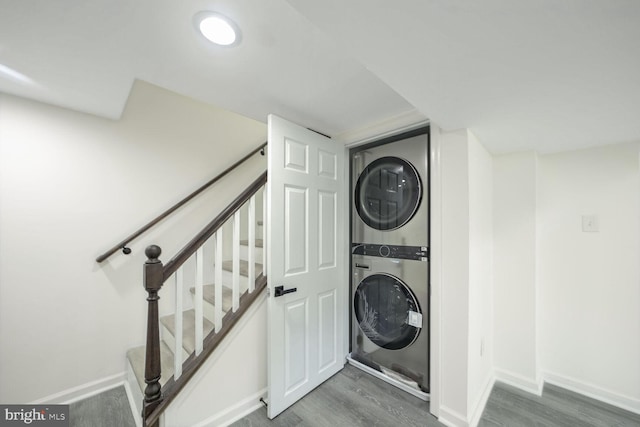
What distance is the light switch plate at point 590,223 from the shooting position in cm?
170

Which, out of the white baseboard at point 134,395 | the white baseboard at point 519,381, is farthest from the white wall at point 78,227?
the white baseboard at point 519,381

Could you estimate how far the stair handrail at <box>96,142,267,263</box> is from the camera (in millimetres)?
1793

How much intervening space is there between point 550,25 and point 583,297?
6.58 ft

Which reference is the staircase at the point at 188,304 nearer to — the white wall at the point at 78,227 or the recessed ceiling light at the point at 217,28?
the white wall at the point at 78,227

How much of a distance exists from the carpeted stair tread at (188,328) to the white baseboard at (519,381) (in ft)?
7.42

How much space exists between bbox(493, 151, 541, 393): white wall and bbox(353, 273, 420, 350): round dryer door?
808 millimetres

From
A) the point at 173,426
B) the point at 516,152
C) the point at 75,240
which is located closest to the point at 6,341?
the point at 75,240

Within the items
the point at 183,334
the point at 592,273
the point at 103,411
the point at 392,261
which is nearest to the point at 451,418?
the point at 392,261

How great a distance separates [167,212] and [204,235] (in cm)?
90

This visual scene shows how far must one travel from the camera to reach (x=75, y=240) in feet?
5.58

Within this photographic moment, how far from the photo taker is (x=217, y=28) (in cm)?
95

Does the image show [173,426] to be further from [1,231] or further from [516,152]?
[516,152]

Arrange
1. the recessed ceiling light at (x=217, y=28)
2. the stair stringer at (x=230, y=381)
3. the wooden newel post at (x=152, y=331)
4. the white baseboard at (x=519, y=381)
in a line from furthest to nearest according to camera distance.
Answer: the white baseboard at (x=519, y=381), the stair stringer at (x=230, y=381), the wooden newel post at (x=152, y=331), the recessed ceiling light at (x=217, y=28)

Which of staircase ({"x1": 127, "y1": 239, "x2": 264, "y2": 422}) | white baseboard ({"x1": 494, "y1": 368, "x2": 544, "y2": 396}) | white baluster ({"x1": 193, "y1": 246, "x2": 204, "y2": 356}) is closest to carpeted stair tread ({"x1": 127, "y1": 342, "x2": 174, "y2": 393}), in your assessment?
staircase ({"x1": 127, "y1": 239, "x2": 264, "y2": 422})
